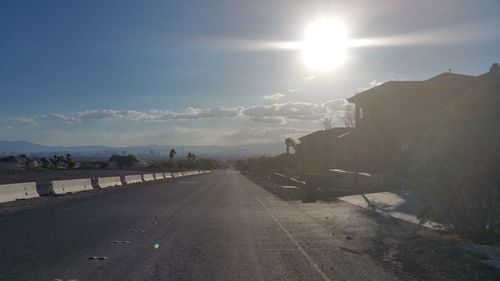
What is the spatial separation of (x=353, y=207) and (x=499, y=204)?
1117 centimetres

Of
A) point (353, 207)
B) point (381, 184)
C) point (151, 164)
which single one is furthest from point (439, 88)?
point (151, 164)

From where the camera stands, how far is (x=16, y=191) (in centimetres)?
2647

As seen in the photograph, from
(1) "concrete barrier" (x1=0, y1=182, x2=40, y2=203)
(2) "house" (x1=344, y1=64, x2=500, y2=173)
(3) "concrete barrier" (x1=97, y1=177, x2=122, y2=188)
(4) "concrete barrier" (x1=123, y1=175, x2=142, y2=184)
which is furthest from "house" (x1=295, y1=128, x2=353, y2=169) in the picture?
(1) "concrete barrier" (x1=0, y1=182, x2=40, y2=203)

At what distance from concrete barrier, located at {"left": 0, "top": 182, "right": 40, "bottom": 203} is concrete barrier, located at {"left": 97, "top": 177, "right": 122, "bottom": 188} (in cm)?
1109

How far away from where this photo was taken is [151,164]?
137875 mm

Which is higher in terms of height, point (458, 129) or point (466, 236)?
point (458, 129)

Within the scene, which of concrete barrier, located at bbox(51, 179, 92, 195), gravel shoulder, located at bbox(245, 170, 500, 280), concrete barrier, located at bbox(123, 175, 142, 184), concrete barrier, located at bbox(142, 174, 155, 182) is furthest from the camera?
concrete barrier, located at bbox(142, 174, 155, 182)

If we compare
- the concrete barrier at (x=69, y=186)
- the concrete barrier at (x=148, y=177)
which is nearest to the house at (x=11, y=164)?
the concrete barrier at (x=148, y=177)

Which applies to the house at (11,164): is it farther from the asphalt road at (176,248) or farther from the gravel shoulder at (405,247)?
the gravel shoulder at (405,247)

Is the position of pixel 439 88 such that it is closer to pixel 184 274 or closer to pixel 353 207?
pixel 353 207

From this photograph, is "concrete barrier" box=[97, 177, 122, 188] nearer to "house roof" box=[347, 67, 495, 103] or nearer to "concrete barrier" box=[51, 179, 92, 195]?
"concrete barrier" box=[51, 179, 92, 195]

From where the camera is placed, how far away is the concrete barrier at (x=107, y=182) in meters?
40.0

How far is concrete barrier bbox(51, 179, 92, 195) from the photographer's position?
30.4 meters

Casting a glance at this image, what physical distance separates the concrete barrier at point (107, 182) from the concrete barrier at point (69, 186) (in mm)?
1925
